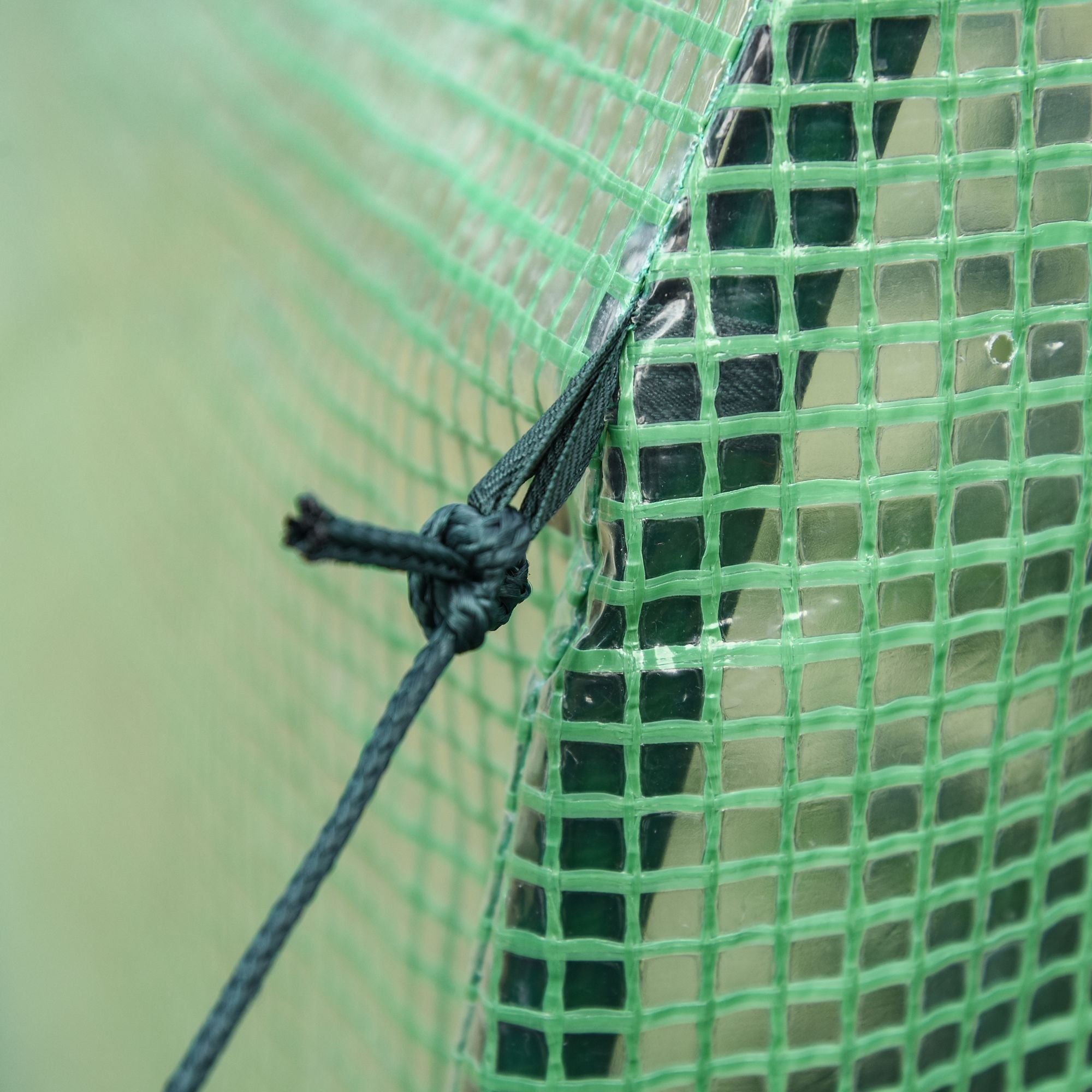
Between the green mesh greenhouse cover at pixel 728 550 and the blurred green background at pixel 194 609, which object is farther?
the blurred green background at pixel 194 609

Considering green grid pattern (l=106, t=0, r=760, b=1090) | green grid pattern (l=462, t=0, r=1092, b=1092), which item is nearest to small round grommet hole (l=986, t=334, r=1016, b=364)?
green grid pattern (l=462, t=0, r=1092, b=1092)

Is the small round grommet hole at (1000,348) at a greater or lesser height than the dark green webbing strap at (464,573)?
greater

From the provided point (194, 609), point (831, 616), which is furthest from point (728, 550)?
point (194, 609)

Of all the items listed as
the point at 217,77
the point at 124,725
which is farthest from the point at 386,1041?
the point at 217,77

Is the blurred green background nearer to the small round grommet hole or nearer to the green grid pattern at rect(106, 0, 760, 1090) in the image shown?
the green grid pattern at rect(106, 0, 760, 1090)

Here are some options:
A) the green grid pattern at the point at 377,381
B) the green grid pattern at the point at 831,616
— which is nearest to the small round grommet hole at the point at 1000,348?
the green grid pattern at the point at 831,616

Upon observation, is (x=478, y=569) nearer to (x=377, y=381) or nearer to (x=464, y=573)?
(x=464, y=573)

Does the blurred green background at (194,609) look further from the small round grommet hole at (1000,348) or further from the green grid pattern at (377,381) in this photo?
the small round grommet hole at (1000,348)
